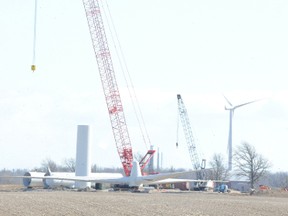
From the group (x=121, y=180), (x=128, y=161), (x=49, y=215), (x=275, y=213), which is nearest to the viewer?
(x=49, y=215)

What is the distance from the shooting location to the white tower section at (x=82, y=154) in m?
104

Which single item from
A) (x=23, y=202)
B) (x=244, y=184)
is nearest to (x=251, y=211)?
(x=23, y=202)

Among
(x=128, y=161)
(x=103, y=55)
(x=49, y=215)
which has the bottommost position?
(x=49, y=215)

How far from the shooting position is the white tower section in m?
104

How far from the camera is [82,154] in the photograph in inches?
4097

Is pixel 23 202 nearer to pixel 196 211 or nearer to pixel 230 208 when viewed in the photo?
pixel 196 211

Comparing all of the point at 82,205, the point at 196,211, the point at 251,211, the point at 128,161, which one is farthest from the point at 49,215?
the point at 128,161

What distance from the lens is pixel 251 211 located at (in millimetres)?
54719

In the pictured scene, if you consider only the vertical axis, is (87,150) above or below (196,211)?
above

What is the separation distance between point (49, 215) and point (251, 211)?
18.4m

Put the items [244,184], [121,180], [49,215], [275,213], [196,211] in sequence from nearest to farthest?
[49,215]
[196,211]
[275,213]
[121,180]
[244,184]

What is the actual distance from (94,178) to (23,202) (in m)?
51.0

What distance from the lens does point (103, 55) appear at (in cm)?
10725

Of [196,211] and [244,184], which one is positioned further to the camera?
[244,184]
